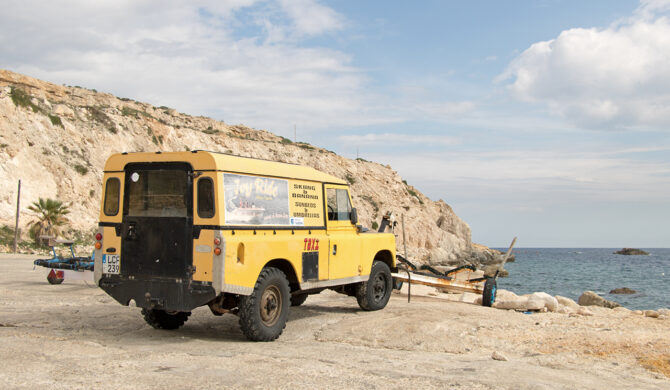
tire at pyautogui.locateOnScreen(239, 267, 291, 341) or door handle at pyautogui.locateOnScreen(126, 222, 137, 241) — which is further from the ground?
door handle at pyautogui.locateOnScreen(126, 222, 137, 241)

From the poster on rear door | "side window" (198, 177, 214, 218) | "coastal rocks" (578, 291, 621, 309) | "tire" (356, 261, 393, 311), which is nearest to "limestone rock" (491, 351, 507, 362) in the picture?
the poster on rear door

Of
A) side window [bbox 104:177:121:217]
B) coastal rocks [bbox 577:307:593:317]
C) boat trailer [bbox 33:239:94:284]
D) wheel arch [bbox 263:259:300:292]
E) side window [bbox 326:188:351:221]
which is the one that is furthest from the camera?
boat trailer [bbox 33:239:94:284]

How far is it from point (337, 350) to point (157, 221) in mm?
3332

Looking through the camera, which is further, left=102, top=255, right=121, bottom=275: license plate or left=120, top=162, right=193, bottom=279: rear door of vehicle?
left=102, top=255, right=121, bottom=275: license plate

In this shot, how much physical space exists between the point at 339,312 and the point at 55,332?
5637mm

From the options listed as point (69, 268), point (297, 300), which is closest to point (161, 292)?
point (297, 300)

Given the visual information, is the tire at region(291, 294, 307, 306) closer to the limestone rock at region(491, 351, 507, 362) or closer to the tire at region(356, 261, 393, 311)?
the tire at region(356, 261, 393, 311)

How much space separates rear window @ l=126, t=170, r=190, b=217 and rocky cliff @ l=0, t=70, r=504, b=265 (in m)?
29.6

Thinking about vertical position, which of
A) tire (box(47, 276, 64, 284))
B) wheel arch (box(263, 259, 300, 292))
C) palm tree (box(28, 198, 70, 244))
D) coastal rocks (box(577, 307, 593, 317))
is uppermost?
palm tree (box(28, 198, 70, 244))

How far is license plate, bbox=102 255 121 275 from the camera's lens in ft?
28.9

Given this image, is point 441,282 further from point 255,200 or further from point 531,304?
point 255,200

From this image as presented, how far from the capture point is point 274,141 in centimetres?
7031

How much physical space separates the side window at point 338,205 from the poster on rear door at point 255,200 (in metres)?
1.48

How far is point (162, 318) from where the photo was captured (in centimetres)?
980
